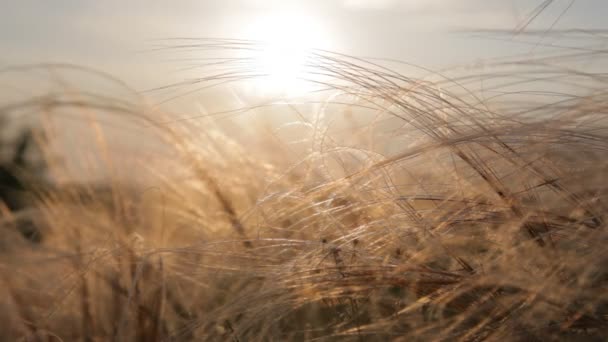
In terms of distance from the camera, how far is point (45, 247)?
176cm

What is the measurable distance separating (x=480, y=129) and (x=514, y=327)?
24.5 inches

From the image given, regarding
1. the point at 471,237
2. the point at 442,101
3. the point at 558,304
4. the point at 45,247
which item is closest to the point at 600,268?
the point at 558,304

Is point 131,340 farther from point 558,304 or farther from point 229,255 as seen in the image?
point 558,304

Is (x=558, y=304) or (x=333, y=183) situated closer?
(x=558, y=304)

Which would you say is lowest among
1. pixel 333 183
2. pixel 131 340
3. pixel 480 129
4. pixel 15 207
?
pixel 15 207

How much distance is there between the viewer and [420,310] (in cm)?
135

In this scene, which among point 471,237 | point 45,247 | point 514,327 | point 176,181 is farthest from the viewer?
point 176,181

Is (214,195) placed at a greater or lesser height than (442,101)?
lesser

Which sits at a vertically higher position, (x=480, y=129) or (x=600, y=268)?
(x=480, y=129)

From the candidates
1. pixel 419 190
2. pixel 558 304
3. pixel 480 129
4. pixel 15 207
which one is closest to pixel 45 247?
pixel 419 190

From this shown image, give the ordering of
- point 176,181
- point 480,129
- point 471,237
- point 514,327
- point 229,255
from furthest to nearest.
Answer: point 176,181 < point 480,129 < point 229,255 < point 471,237 < point 514,327

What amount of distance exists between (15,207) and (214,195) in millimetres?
4355

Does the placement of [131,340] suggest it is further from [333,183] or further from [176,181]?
[176,181]

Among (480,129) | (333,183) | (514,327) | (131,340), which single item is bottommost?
(131,340)
